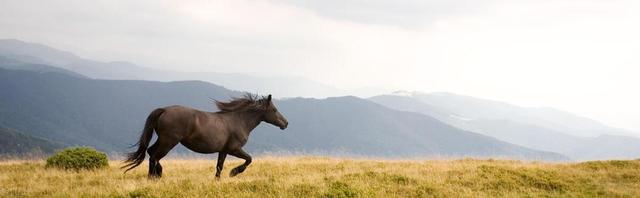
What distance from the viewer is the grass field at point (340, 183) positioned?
484 inches

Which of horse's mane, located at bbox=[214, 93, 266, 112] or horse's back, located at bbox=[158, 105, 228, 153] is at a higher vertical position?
horse's mane, located at bbox=[214, 93, 266, 112]

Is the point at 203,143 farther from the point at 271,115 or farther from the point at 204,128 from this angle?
the point at 271,115

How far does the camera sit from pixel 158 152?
13336 millimetres

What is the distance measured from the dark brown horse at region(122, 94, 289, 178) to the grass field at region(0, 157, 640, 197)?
0.75 metres

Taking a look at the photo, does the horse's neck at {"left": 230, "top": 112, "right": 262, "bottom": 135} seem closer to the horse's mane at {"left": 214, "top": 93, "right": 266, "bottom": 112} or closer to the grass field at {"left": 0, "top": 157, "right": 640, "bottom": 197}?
the horse's mane at {"left": 214, "top": 93, "right": 266, "bottom": 112}

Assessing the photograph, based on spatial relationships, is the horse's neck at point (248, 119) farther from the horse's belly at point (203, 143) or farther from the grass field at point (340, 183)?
the grass field at point (340, 183)

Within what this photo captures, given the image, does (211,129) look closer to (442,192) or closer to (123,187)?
(123,187)

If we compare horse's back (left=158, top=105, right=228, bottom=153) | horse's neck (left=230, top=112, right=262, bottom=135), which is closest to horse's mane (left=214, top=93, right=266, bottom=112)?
horse's neck (left=230, top=112, right=262, bottom=135)

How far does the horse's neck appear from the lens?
14.9m

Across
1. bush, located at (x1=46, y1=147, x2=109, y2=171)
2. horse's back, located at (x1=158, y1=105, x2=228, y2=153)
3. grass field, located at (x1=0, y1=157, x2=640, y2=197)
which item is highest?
horse's back, located at (x1=158, y1=105, x2=228, y2=153)

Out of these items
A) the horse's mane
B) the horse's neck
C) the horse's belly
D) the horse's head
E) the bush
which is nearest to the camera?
the horse's belly

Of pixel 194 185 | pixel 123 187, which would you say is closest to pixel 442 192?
pixel 194 185

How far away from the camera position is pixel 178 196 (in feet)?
38.5

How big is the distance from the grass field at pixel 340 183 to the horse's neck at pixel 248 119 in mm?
1456
